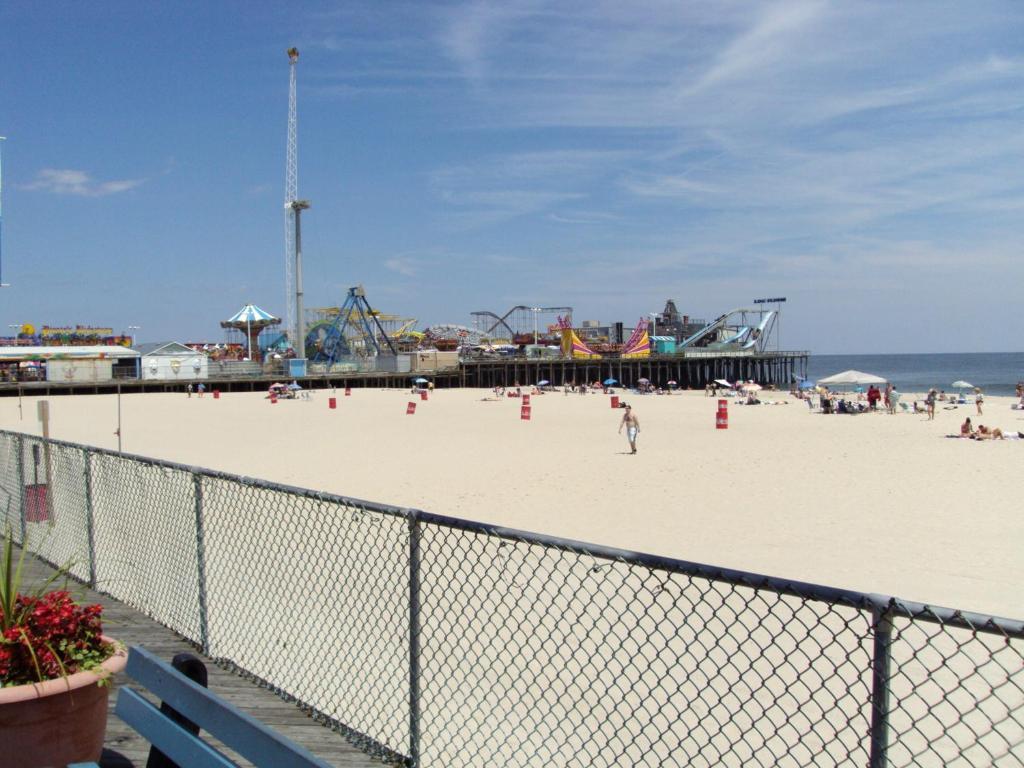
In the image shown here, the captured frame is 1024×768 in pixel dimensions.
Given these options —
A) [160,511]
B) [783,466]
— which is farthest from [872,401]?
[160,511]

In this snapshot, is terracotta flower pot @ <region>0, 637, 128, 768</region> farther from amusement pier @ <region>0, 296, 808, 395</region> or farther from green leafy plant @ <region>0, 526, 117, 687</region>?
amusement pier @ <region>0, 296, 808, 395</region>

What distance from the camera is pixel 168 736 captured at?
7.73ft

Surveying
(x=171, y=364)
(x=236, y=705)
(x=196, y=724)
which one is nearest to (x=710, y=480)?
(x=236, y=705)

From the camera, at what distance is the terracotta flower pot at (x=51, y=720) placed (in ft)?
9.62

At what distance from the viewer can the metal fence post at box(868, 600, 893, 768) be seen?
2178mm

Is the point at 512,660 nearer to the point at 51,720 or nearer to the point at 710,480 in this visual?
the point at 51,720

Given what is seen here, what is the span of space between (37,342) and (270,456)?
271 ft

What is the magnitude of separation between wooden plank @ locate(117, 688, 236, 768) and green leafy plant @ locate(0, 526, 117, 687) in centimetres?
66

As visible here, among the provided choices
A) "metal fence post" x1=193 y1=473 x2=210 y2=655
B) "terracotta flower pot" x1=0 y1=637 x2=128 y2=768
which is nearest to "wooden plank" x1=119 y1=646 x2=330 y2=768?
"terracotta flower pot" x1=0 y1=637 x2=128 y2=768

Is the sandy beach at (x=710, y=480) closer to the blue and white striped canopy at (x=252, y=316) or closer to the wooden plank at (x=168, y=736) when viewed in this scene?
the wooden plank at (x=168, y=736)

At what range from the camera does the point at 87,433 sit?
29.4 metres

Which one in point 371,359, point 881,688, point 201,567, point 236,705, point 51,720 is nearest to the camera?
point 881,688

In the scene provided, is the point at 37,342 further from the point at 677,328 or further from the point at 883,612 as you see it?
the point at 883,612

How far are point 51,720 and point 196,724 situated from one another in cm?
94
